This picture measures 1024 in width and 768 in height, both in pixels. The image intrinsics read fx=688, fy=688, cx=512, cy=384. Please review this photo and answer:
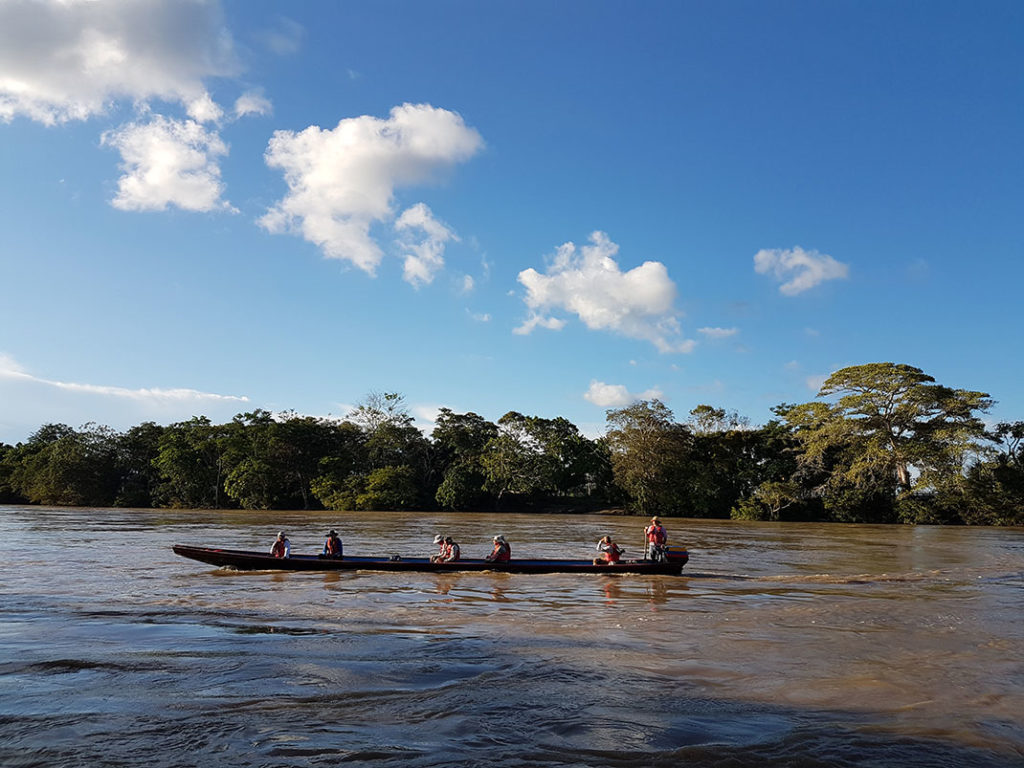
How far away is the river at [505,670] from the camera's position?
16.8 feet

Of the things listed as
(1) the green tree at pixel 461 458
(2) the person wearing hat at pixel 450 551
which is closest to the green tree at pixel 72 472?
(1) the green tree at pixel 461 458

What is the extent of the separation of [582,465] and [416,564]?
3777cm

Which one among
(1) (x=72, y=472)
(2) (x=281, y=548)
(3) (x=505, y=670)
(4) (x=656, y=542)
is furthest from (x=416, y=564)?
(1) (x=72, y=472)

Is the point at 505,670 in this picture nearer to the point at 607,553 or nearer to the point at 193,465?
the point at 607,553

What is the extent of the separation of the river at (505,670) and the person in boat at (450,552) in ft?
2.37

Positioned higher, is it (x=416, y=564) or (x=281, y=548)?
(x=281, y=548)

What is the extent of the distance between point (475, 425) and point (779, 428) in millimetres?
22713

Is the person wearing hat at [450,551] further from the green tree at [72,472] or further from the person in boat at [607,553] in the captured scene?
the green tree at [72,472]

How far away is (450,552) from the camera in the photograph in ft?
52.3

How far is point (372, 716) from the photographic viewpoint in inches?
226

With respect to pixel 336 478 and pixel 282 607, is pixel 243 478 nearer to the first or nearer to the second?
pixel 336 478

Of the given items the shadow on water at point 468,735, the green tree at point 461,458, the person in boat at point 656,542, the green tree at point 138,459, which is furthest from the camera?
the green tree at point 138,459

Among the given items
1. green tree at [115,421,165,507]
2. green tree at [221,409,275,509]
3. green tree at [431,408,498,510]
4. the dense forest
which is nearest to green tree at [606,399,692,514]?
the dense forest

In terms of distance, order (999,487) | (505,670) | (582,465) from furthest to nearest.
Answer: (582,465)
(999,487)
(505,670)
